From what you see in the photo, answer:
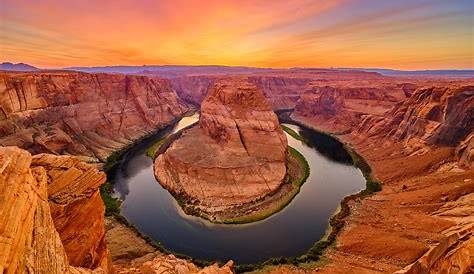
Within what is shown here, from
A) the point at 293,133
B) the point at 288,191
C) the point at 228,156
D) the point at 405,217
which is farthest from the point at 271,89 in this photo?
the point at 405,217

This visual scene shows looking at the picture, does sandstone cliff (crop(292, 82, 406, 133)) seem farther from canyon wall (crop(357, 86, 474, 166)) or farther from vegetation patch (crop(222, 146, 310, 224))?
vegetation patch (crop(222, 146, 310, 224))

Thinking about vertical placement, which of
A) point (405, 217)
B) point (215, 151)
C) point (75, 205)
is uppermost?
point (75, 205)

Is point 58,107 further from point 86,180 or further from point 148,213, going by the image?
point 86,180

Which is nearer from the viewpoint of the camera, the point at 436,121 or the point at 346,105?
the point at 436,121

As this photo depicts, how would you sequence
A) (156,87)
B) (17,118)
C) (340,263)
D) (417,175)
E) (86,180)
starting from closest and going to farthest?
1. (86,180)
2. (340,263)
3. (417,175)
4. (17,118)
5. (156,87)

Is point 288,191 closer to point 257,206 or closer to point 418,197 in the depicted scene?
point 257,206

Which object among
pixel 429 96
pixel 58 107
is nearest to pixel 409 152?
pixel 429 96

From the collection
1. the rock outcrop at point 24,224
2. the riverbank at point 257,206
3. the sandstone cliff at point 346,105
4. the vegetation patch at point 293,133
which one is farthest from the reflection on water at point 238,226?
the sandstone cliff at point 346,105
